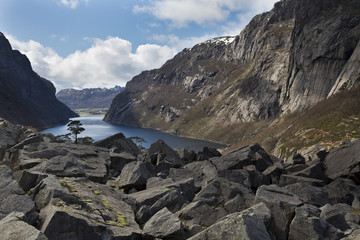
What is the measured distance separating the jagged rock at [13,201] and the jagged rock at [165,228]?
501cm

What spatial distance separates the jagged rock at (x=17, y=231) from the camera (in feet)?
26.0

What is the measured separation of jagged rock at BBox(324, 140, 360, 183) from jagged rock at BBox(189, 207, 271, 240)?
22.7 meters

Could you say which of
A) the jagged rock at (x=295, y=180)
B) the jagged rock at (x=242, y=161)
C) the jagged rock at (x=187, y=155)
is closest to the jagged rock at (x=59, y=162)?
the jagged rock at (x=187, y=155)

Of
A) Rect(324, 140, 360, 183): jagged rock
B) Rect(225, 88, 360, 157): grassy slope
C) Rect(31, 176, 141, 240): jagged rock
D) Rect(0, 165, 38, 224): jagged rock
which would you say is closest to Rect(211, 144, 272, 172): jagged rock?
Rect(324, 140, 360, 183): jagged rock

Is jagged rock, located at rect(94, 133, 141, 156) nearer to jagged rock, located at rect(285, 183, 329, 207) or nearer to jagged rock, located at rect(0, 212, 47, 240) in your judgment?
jagged rock, located at rect(285, 183, 329, 207)

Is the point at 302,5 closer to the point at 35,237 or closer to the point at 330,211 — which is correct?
the point at 330,211

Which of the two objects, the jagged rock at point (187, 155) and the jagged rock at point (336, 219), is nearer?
the jagged rock at point (336, 219)

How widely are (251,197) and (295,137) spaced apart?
274 ft

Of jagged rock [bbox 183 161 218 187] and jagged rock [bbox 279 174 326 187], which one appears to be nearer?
jagged rock [bbox 183 161 218 187]

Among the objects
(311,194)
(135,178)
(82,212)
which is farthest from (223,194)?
(82,212)

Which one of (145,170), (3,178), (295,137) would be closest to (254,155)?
(145,170)

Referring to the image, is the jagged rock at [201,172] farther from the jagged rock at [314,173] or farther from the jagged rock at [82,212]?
the jagged rock at [314,173]

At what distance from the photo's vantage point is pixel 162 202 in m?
14.7

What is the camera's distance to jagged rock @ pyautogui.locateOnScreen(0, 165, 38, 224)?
404 inches
